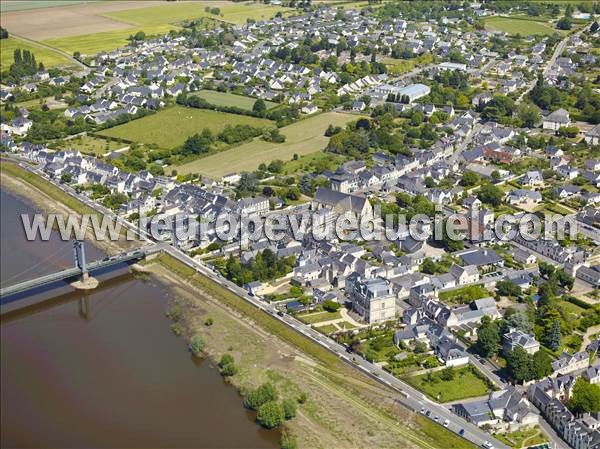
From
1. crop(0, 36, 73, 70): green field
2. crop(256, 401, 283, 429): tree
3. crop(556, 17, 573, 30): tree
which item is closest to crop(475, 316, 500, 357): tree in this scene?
crop(256, 401, 283, 429): tree

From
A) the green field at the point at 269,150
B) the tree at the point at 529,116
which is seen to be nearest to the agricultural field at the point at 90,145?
the green field at the point at 269,150

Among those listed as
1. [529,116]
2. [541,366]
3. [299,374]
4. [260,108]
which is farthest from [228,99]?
[541,366]

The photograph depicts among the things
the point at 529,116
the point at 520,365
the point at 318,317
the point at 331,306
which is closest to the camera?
the point at 520,365

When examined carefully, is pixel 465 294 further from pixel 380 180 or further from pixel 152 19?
pixel 152 19

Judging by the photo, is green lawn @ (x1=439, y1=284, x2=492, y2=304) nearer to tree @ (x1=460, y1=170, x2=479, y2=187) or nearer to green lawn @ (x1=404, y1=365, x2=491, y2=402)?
green lawn @ (x1=404, y1=365, x2=491, y2=402)

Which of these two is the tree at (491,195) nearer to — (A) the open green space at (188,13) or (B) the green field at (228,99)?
(B) the green field at (228,99)

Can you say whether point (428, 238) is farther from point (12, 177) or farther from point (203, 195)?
point (12, 177)
